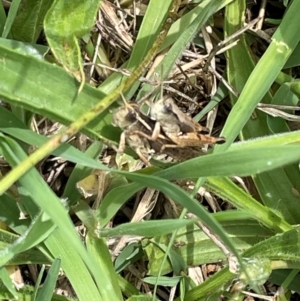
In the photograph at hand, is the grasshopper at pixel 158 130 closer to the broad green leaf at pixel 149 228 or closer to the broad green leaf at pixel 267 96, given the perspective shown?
the broad green leaf at pixel 149 228

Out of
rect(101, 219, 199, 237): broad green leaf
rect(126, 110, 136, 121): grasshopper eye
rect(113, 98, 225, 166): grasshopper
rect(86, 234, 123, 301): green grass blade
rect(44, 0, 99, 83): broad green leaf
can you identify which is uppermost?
rect(44, 0, 99, 83): broad green leaf

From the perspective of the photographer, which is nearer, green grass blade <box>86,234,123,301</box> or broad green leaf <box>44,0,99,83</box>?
broad green leaf <box>44,0,99,83</box>

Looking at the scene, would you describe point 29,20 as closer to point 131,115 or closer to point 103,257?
point 131,115

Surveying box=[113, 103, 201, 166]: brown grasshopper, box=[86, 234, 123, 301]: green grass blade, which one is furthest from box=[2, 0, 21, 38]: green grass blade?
box=[86, 234, 123, 301]: green grass blade

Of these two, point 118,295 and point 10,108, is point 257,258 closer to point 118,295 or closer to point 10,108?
point 118,295

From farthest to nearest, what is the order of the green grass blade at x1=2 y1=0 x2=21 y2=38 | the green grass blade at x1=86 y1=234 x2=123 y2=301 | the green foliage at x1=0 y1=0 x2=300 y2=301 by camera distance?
1. the green grass blade at x1=86 y1=234 x2=123 y2=301
2. the green grass blade at x1=2 y1=0 x2=21 y2=38
3. the green foliage at x1=0 y1=0 x2=300 y2=301

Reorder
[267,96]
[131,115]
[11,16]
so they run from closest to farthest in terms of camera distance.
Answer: [131,115] < [11,16] < [267,96]

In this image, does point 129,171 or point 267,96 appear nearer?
point 129,171

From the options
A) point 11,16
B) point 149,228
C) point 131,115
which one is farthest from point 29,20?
point 149,228

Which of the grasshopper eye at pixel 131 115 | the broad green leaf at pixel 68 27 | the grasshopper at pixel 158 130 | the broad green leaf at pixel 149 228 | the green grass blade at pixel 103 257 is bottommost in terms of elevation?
the green grass blade at pixel 103 257

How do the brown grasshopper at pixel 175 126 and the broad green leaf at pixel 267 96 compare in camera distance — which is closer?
the brown grasshopper at pixel 175 126

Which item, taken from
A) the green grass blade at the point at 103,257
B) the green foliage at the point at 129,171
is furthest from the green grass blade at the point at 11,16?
the green grass blade at the point at 103,257

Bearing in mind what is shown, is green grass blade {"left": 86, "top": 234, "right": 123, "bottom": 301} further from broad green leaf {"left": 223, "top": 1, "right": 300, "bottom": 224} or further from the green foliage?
broad green leaf {"left": 223, "top": 1, "right": 300, "bottom": 224}
